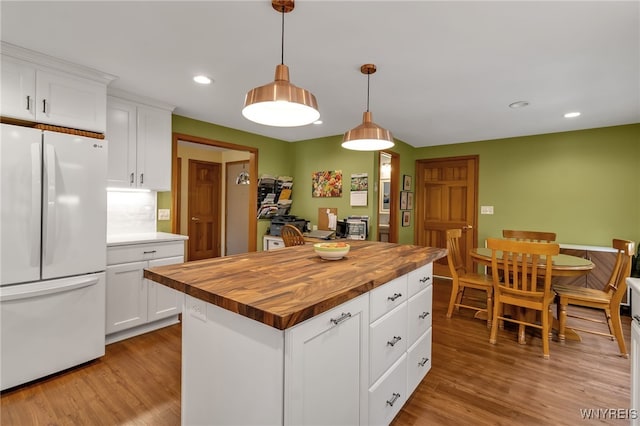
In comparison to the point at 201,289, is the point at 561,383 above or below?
below

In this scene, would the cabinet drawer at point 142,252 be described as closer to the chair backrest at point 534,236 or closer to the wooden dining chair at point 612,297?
the wooden dining chair at point 612,297

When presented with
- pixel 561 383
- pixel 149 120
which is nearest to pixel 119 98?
pixel 149 120

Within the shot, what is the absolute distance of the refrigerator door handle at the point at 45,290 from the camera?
1.94 metres

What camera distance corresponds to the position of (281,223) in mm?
4414

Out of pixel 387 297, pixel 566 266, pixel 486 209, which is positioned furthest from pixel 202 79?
pixel 486 209

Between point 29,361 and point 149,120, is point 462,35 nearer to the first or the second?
point 149,120

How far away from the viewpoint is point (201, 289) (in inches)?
46.7

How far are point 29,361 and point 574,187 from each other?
19.6ft

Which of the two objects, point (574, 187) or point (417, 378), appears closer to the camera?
point (417, 378)

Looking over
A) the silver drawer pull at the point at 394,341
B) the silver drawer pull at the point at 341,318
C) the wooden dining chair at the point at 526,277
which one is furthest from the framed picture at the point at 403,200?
the silver drawer pull at the point at 341,318

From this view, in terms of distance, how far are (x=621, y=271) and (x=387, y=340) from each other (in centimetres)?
251

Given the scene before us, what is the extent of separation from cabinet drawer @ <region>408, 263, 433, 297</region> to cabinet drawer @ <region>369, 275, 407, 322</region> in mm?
102

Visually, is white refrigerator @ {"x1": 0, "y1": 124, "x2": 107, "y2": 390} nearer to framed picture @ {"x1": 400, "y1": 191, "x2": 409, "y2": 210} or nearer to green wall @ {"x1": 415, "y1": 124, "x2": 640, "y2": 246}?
framed picture @ {"x1": 400, "y1": 191, "x2": 409, "y2": 210}

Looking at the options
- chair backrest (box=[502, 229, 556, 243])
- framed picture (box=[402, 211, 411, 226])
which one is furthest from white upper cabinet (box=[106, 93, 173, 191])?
chair backrest (box=[502, 229, 556, 243])
